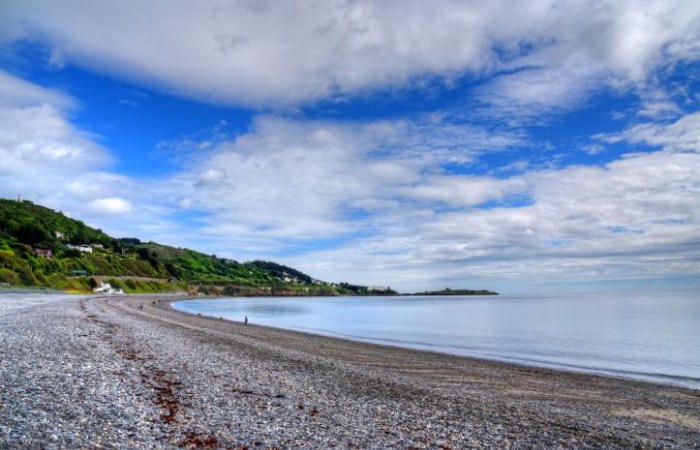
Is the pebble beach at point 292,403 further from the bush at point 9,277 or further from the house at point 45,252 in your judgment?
the house at point 45,252

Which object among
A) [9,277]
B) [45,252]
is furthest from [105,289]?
[9,277]

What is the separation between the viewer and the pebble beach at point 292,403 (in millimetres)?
9602

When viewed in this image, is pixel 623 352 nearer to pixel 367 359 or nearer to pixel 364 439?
pixel 367 359

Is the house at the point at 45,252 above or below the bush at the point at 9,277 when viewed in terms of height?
above

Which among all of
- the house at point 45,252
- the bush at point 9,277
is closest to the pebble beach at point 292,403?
the bush at point 9,277

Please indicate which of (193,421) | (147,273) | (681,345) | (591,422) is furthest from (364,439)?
(147,273)

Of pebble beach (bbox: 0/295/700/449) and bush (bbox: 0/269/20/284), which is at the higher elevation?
bush (bbox: 0/269/20/284)

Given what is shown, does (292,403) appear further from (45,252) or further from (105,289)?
(45,252)

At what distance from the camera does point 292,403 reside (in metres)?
13.5

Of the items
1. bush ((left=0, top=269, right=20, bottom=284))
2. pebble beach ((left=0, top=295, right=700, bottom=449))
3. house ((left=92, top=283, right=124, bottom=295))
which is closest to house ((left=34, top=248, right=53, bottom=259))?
house ((left=92, top=283, right=124, bottom=295))

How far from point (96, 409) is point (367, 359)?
18831 mm

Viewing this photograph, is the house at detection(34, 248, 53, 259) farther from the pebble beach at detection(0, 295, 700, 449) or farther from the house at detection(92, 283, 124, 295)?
the pebble beach at detection(0, 295, 700, 449)

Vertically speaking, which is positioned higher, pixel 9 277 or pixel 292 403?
pixel 9 277

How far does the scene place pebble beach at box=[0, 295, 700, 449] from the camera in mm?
9602
